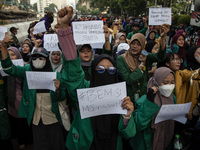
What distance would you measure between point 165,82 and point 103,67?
3.10 ft

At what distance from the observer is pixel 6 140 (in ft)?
10.0

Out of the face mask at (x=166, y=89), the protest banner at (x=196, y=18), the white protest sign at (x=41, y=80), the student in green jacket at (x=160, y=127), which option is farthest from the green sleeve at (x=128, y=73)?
the protest banner at (x=196, y=18)

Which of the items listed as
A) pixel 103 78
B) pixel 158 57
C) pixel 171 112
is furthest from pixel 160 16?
pixel 103 78

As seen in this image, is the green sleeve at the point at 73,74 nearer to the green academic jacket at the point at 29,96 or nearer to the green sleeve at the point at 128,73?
the green academic jacket at the point at 29,96

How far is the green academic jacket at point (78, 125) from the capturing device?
5.34 ft

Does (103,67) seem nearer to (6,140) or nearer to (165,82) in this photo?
(165,82)

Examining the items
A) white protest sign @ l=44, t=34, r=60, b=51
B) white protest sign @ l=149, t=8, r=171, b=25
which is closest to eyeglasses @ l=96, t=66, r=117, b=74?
white protest sign @ l=44, t=34, r=60, b=51

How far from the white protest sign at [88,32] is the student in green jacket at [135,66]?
51 cm

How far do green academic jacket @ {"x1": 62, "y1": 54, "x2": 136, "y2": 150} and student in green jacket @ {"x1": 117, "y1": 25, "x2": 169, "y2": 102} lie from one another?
871 millimetres

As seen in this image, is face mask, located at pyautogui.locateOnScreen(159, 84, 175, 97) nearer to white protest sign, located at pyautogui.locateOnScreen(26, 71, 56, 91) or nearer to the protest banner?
white protest sign, located at pyautogui.locateOnScreen(26, 71, 56, 91)

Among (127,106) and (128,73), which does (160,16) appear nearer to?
(128,73)

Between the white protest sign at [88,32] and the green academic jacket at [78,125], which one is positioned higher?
the white protest sign at [88,32]

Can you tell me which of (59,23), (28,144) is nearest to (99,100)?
(59,23)

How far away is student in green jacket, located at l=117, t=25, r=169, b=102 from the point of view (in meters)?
2.71
